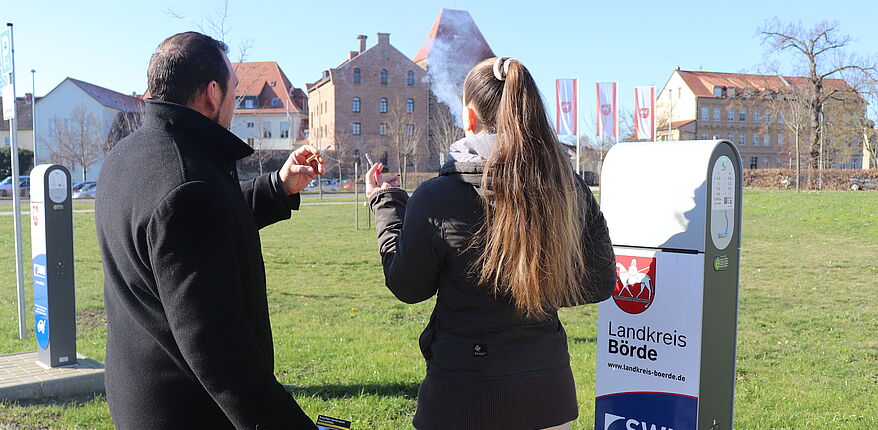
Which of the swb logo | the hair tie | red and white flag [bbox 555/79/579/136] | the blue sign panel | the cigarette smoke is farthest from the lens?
red and white flag [bbox 555/79/579/136]

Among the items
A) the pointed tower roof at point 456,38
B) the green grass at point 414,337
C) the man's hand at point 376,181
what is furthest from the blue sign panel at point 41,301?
the pointed tower roof at point 456,38

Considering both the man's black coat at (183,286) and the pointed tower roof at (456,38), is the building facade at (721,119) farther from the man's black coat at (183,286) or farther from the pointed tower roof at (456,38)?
the man's black coat at (183,286)

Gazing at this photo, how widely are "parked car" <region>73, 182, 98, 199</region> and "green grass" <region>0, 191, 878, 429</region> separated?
28803mm

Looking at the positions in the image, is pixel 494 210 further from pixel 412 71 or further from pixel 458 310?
pixel 412 71

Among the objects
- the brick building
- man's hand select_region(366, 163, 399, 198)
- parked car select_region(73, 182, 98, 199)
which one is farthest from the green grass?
the brick building

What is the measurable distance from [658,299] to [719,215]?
459 mm

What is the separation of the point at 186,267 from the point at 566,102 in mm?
23276

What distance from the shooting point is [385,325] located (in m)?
7.69

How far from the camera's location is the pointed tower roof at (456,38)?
15.8m

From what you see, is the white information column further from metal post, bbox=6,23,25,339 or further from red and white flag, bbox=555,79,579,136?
red and white flag, bbox=555,79,579,136

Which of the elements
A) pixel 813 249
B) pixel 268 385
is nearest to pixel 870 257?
pixel 813 249

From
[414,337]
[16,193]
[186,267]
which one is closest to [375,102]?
[16,193]

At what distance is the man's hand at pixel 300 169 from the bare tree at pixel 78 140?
57.6 metres

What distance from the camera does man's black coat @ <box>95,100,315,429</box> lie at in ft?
5.72
